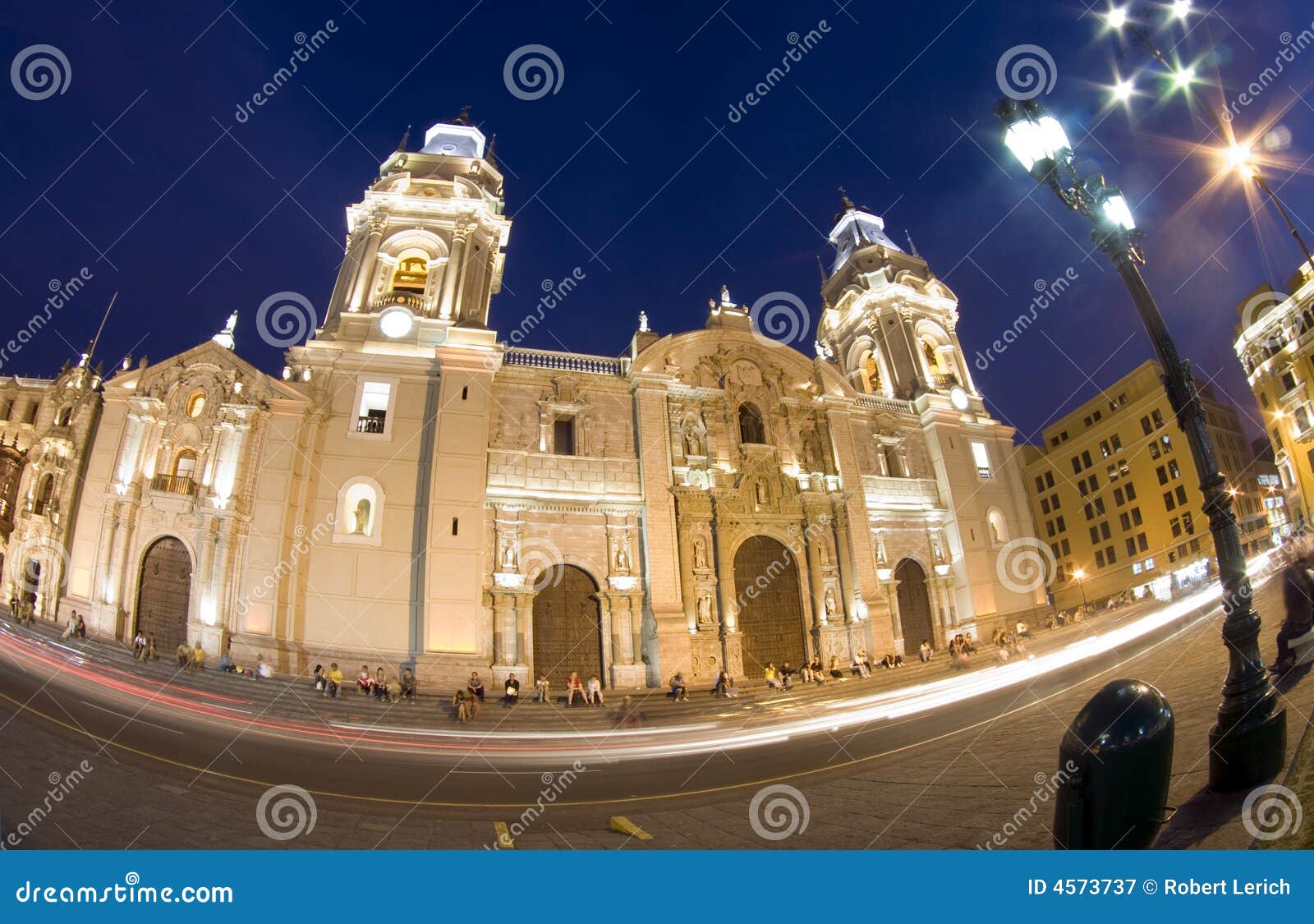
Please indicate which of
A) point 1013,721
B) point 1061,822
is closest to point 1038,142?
point 1061,822

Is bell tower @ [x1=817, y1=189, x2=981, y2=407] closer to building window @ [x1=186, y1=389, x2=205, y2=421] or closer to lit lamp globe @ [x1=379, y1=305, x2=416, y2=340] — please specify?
lit lamp globe @ [x1=379, y1=305, x2=416, y2=340]

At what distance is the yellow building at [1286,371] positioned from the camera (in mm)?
29484

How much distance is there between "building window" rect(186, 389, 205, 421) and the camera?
810 inches

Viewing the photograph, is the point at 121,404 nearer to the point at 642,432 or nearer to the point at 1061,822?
the point at 642,432

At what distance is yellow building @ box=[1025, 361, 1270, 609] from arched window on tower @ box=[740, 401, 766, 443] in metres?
20.6

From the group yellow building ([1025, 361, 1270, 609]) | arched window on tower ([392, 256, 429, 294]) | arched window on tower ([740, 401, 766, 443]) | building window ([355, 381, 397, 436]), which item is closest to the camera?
building window ([355, 381, 397, 436])

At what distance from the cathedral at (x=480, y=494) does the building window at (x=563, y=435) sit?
8cm

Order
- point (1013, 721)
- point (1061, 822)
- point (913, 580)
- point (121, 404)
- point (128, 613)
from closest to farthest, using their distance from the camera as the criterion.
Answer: point (1061, 822) < point (1013, 721) < point (128, 613) < point (121, 404) < point (913, 580)

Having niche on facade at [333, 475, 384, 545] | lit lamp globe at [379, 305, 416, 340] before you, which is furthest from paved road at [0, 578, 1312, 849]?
lit lamp globe at [379, 305, 416, 340]

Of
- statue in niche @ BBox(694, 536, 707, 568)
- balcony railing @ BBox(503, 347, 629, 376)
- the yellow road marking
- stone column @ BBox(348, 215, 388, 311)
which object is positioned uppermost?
stone column @ BBox(348, 215, 388, 311)

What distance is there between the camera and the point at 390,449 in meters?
20.8

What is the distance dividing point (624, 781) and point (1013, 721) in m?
6.12

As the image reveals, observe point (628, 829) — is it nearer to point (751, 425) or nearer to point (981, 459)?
point (751, 425)

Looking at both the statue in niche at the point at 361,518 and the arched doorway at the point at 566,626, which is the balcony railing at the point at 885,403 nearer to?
the arched doorway at the point at 566,626
